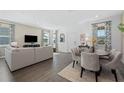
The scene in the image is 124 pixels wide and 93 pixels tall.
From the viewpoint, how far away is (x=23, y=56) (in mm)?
3910

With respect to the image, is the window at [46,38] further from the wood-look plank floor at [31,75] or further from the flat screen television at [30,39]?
the wood-look plank floor at [31,75]

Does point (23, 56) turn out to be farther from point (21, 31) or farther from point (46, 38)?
point (46, 38)

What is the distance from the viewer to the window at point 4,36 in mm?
6267

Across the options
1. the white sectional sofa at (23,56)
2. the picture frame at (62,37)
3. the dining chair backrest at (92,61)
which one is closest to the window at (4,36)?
the white sectional sofa at (23,56)

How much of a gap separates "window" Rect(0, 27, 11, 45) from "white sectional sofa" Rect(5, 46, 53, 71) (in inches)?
94.8

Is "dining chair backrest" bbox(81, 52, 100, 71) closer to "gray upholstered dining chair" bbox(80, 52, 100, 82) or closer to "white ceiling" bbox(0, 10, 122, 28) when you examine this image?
"gray upholstered dining chair" bbox(80, 52, 100, 82)

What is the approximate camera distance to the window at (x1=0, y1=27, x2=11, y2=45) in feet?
20.6

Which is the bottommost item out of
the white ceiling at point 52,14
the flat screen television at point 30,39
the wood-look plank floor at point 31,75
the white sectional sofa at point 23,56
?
the wood-look plank floor at point 31,75

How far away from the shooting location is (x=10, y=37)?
21.9 feet

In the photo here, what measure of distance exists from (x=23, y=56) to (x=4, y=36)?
3.54 m

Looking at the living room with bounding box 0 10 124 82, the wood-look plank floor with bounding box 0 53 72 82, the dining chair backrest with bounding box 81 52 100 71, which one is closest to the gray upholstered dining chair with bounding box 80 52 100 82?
the dining chair backrest with bounding box 81 52 100 71

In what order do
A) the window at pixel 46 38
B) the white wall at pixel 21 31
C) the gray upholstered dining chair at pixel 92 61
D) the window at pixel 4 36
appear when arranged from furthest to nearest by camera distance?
the window at pixel 46 38
the white wall at pixel 21 31
the window at pixel 4 36
the gray upholstered dining chair at pixel 92 61

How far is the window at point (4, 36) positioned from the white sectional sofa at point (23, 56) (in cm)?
241
